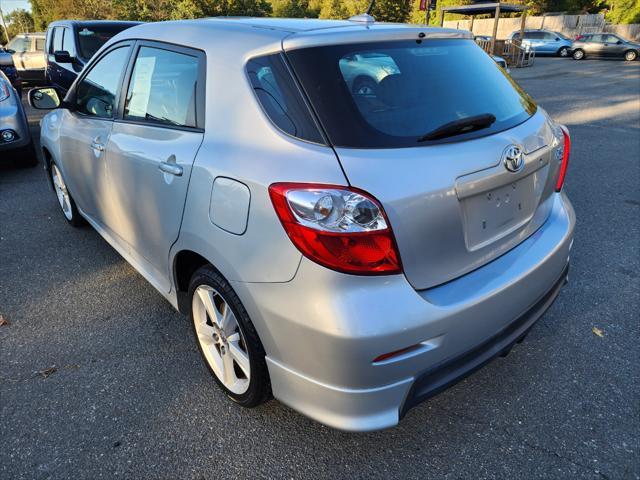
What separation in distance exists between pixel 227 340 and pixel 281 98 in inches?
44.5

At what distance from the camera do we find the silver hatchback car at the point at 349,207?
5.37 feet

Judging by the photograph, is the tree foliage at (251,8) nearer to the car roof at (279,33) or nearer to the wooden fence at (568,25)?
the wooden fence at (568,25)

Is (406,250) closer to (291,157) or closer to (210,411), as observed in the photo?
(291,157)

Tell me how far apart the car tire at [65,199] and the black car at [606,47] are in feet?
93.4

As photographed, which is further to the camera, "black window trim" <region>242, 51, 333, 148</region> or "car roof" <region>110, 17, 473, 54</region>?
"car roof" <region>110, 17, 473, 54</region>

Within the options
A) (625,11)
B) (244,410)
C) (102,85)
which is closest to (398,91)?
(244,410)

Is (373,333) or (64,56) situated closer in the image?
(373,333)

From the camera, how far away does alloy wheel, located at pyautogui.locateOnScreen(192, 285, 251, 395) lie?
2160 mm

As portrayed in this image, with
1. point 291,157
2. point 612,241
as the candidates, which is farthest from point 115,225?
point 612,241

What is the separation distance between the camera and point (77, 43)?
8.02 metres

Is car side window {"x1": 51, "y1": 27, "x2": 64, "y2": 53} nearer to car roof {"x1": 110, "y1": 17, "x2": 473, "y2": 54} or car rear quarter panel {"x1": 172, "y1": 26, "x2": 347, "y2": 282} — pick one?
car roof {"x1": 110, "y1": 17, "x2": 473, "y2": 54}

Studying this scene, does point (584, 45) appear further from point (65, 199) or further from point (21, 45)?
point (65, 199)

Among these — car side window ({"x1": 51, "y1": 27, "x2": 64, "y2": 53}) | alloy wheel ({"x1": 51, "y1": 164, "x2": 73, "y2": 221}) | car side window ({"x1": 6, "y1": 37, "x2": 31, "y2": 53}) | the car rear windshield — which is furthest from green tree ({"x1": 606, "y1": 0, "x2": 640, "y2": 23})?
alloy wheel ({"x1": 51, "y1": 164, "x2": 73, "y2": 221})

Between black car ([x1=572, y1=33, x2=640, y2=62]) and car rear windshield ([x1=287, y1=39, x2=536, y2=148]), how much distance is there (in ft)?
92.7
